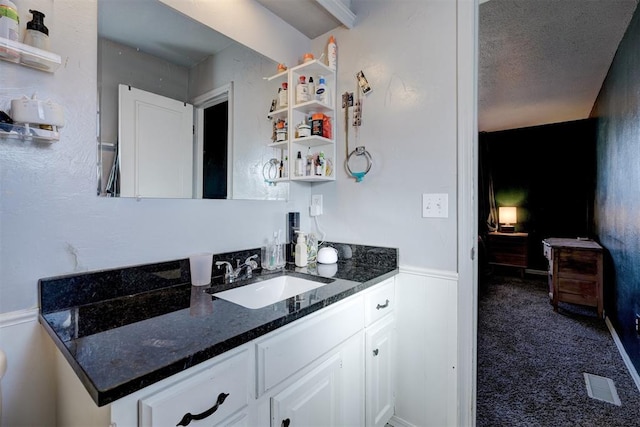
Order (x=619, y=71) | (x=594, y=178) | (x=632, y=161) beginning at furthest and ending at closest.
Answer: (x=594, y=178) → (x=619, y=71) → (x=632, y=161)

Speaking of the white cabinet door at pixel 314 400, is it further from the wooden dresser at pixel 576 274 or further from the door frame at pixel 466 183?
the wooden dresser at pixel 576 274

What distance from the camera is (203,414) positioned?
73 centimetres

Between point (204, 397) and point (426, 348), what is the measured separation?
1137mm

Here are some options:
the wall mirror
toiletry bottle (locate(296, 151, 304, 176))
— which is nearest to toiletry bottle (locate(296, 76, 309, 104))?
the wall mirror

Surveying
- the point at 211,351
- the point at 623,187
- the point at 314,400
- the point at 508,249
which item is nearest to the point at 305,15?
the point at 211,351

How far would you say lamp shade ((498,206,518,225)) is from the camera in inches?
201

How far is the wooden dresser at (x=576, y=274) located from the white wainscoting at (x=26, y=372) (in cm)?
402

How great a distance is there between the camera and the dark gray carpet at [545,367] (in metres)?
1.67

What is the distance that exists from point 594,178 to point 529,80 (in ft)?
6.24

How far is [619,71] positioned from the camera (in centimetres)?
259

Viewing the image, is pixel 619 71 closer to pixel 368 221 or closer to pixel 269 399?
pixel 368 221

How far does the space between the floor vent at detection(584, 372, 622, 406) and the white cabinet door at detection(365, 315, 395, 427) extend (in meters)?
1.34

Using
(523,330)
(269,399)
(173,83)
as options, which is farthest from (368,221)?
(523,330)

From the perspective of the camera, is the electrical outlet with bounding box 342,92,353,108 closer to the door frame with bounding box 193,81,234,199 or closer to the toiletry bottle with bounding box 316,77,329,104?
the toiletry bottle with bounding box 316,77,329,104
